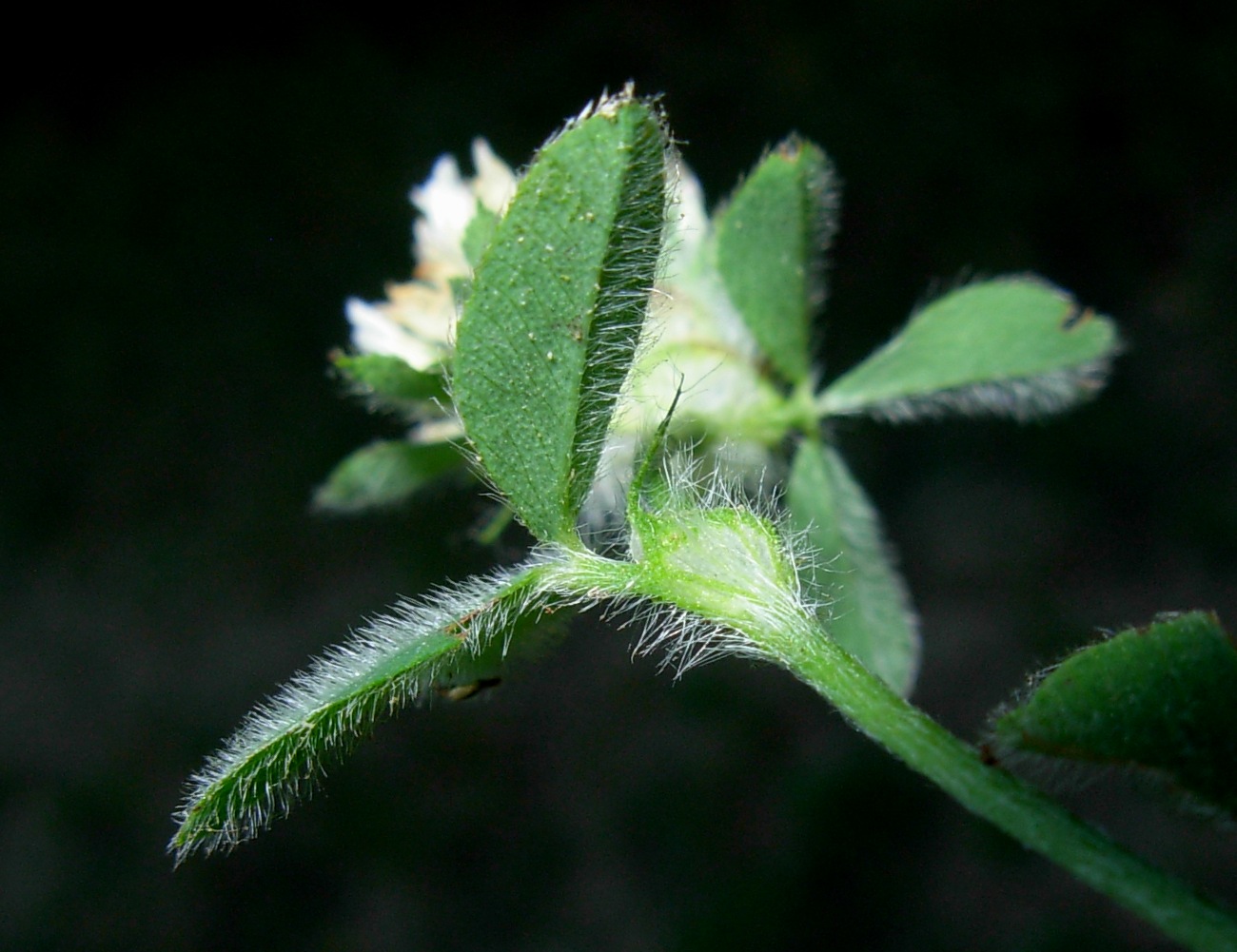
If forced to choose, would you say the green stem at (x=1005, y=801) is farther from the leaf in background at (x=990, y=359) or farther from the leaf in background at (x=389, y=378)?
the leaf in background at (x=990, y=359)

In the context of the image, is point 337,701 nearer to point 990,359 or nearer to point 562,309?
point 562,309

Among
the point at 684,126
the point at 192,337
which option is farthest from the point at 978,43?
the point at 192,337

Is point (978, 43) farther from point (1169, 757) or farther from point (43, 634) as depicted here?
point (43, 634)

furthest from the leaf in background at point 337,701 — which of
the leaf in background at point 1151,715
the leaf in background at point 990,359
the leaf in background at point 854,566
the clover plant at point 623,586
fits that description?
the leaf in background at point 990,359

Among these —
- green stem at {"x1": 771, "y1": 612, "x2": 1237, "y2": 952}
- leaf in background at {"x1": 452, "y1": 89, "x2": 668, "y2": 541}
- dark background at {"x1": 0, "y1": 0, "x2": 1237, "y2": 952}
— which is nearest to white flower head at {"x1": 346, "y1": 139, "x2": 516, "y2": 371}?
leaf in background at {"x1": 452, "y1": 89, "x2": 668, "y2": 541}

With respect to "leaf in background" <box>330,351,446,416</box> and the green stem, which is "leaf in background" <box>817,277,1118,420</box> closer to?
"leaf in background" <box>330,351,446,416</box>

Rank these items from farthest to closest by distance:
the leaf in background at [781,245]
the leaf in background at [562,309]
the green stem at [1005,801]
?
the leaf in background at [781,245] < the leaf in background at [562,309] < the green stem at [1005,801]
